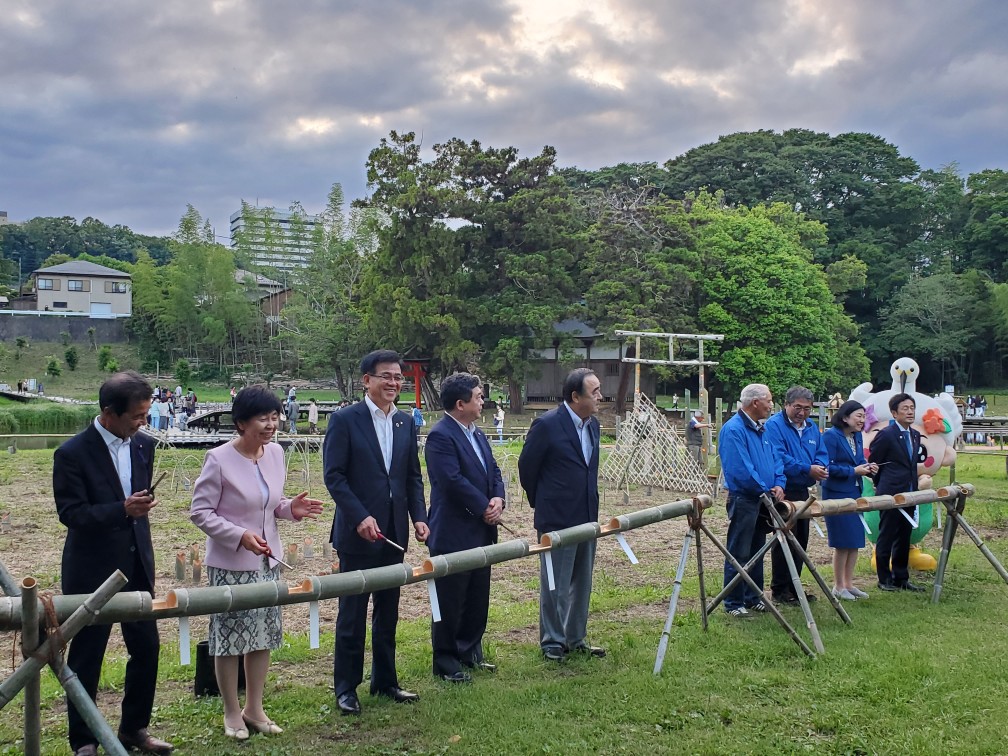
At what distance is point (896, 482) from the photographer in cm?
773

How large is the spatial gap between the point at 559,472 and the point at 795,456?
2475 mm

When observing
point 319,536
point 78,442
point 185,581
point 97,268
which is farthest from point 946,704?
point 97,268

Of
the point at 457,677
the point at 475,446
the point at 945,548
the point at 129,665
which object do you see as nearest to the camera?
the point at 129,665

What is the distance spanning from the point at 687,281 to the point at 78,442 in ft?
91.7

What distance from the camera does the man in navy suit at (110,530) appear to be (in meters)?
3.83

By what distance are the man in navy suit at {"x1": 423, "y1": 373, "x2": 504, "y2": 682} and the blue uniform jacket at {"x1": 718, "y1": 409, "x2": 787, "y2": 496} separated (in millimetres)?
2070

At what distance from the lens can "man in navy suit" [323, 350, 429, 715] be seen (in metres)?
4.66

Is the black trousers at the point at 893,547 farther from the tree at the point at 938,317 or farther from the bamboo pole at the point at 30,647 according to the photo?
the tree at the point at 938,317

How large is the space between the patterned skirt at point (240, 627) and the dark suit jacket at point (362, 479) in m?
0.59

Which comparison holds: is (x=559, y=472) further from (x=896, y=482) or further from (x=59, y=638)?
(x=896, y=482)

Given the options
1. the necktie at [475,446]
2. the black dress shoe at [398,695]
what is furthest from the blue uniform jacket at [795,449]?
the black dress shoe at [398,695]

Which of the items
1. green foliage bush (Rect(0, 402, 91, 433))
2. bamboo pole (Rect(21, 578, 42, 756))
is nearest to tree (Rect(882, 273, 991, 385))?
green foliage bush (Rect(0, 402, 91, 433))

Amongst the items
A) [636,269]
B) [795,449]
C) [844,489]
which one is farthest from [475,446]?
[636,269]

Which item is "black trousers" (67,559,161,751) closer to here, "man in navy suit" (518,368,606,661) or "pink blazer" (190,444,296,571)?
"pink blazer" (190,444,296,571)
